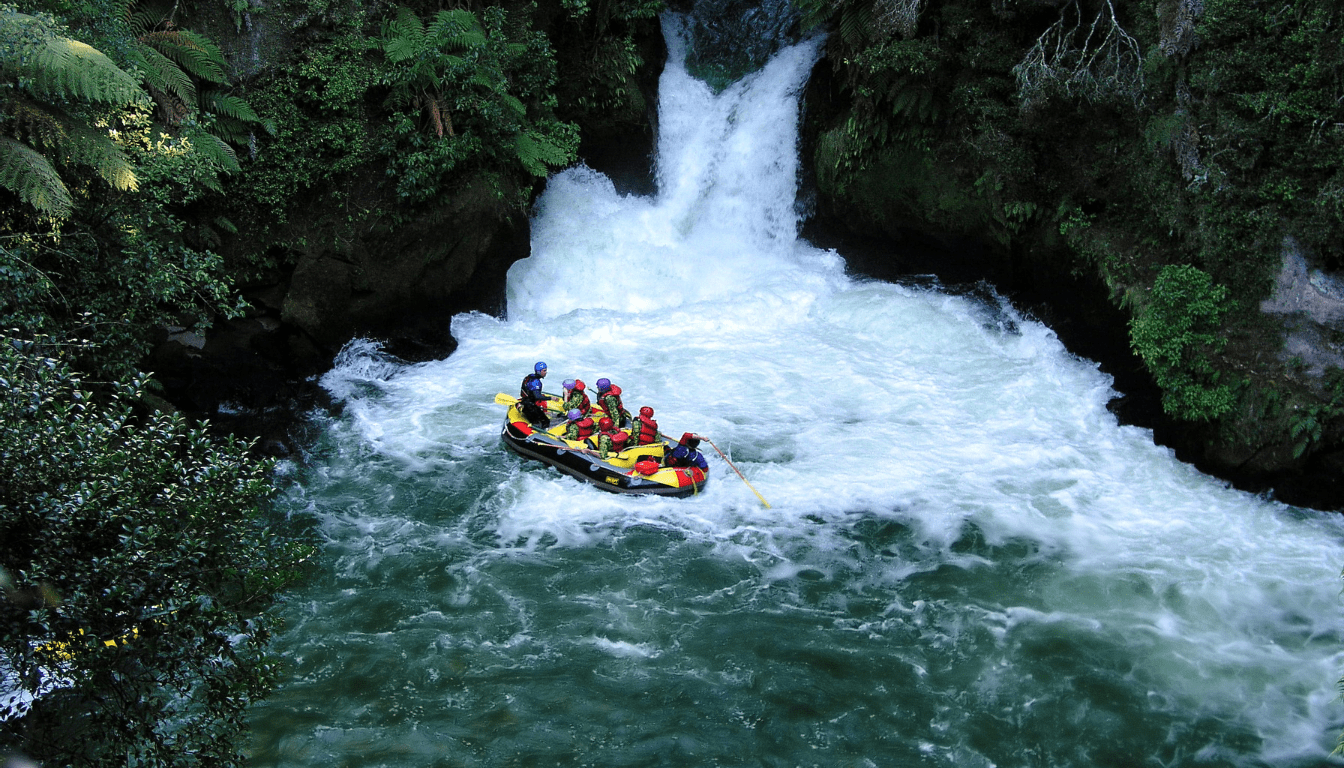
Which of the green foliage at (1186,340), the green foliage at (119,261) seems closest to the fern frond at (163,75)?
the green foliage at (119,261)

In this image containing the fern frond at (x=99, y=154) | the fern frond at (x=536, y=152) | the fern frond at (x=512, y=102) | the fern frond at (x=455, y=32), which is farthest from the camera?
the fern frond at (x=536, y=152)

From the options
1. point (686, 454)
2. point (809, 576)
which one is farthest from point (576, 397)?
point (809, 576)

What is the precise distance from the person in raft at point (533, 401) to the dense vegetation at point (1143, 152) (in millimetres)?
7233

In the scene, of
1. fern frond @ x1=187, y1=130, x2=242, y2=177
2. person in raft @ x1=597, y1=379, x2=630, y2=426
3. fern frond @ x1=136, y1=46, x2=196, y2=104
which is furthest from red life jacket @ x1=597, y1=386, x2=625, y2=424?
fern frond @ x1=136, y1=46, x2=196, y2=104

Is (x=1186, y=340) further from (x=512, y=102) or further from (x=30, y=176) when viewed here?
(x=30, y=176)

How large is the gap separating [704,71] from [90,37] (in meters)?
10.8

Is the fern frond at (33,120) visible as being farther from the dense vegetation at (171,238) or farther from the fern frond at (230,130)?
the fern frond at (230,130)

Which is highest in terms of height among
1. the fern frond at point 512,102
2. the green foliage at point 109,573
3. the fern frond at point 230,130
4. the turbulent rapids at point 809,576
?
the fern frond at point 512,102

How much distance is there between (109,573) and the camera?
4430mm

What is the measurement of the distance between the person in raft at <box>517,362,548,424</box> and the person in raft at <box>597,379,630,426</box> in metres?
0.79

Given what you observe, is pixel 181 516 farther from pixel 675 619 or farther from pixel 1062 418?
pixel 1062 418

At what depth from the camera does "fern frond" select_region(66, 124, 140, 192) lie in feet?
27.8

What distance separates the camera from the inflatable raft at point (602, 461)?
409 inches

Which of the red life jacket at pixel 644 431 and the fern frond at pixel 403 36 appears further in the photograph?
→ the fern frond at pixel 403 36
